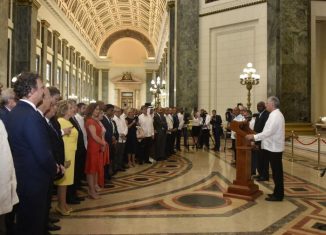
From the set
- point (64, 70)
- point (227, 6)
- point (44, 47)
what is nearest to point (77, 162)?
point (227, 6)

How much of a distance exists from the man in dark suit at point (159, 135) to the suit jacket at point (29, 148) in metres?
7.69

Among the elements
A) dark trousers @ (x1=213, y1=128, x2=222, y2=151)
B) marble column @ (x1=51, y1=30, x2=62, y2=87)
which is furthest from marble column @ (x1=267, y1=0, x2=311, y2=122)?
marble column @ (x1=51, y1=30, x2=62, y2=87)

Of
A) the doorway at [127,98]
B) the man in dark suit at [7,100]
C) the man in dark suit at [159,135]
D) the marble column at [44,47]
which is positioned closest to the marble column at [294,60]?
the man in dark suit at [159,135]

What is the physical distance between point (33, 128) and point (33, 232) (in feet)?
2.82

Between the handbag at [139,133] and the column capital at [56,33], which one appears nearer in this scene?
the handbag at [139,133]

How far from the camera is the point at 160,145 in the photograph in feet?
35.2

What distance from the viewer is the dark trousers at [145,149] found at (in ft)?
32.2

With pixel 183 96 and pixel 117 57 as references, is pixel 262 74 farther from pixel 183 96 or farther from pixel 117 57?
pixel 117 57

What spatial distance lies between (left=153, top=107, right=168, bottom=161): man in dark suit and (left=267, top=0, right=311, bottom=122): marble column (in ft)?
16.8

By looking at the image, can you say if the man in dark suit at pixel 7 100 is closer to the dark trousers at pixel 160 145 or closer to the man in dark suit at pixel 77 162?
the man in dark suit at pixel 77 162

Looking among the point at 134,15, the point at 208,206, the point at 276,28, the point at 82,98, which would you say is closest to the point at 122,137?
the point at 208,206

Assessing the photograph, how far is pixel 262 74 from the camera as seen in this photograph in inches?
584

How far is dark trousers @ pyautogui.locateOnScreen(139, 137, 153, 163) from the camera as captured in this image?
982cm

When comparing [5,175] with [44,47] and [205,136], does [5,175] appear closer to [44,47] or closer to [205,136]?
[205,136]
